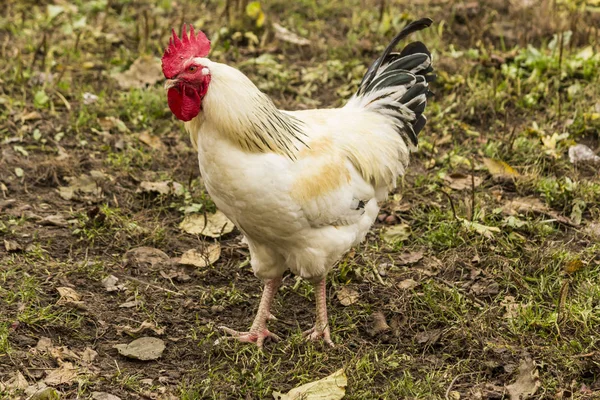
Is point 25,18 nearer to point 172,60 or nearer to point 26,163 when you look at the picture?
point 26,163

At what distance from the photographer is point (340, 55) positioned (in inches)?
281

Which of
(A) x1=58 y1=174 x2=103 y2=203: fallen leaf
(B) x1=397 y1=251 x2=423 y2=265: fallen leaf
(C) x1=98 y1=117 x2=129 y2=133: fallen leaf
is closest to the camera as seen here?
(B) x1=397 y1=251 x2=423 y2=265: fallen leaf

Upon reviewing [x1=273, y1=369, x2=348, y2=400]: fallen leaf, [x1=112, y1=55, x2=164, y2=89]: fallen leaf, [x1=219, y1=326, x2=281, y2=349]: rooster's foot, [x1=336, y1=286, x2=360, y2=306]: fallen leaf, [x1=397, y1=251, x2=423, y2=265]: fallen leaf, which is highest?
[x1=112, y1=55, x2=164, y2=89]: fallen leaf

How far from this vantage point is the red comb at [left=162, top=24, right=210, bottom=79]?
11.8ft

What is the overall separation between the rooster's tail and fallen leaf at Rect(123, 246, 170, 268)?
1.50 metres

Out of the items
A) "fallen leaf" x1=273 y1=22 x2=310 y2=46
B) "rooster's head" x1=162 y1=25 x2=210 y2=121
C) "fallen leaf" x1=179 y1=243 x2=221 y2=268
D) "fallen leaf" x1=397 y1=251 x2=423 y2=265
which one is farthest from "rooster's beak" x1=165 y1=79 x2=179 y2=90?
"fallen leaf" x1=273 y1=22 x2=310 y2=46

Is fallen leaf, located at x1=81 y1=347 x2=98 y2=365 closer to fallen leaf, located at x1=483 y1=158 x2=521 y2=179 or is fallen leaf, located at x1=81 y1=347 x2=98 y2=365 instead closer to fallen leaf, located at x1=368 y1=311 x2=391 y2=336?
fallen leaf, located at x1=368 y1=311 x2=391 y2=336

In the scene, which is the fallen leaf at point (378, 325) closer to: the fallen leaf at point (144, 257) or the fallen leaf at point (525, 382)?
the fallen leaf at point (525, 382)

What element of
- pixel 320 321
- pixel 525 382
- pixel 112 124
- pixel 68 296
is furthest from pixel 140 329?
pixel 112 124

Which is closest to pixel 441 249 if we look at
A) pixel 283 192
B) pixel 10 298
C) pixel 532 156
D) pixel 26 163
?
pixel 532 156

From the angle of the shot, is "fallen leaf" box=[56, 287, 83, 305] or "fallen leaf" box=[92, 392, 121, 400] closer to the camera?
"fallen leaf" box=[92, 392, 121, 400]

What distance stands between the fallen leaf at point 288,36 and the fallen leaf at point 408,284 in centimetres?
329

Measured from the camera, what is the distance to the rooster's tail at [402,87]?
176 inches

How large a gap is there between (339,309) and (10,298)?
1811mm
